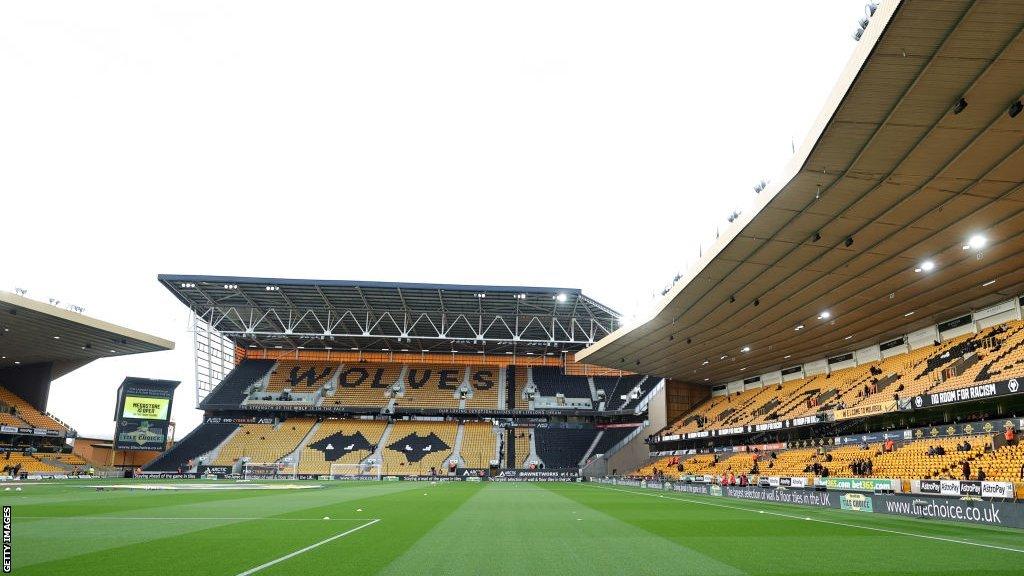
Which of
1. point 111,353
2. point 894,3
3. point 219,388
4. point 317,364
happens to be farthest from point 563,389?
point 894,3

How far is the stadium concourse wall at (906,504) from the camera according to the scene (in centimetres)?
1561

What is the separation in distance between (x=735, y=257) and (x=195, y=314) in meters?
50.7

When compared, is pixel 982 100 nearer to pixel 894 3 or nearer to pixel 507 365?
pixel 894 3

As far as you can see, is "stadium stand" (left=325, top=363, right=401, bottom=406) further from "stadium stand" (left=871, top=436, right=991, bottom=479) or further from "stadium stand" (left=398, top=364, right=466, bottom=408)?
"stadium stand" (left=871, top=436, right=991, bottom=479)

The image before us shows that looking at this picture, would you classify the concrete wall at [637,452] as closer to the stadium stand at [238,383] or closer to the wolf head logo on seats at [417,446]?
the wolf head logo on seats at [417,446]

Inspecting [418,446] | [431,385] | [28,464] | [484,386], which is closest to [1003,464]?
[418,446]

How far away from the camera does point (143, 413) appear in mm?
51156

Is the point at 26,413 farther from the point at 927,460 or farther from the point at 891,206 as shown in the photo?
the point at 927,460

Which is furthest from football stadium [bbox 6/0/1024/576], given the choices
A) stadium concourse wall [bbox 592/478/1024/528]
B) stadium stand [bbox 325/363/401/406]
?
stadium stand [bbox 325/363/401/406]

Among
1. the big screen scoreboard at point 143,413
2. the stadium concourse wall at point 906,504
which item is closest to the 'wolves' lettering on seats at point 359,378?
the big screen scoreboard at point 143,413

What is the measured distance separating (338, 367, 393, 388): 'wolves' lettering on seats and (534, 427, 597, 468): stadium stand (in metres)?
17.1

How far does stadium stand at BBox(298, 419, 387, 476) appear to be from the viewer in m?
54.0

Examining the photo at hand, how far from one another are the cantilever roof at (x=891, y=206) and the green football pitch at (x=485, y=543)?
29.0 feet

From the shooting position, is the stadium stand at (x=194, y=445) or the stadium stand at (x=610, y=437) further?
the stadium stand at (x=610, y=437)
